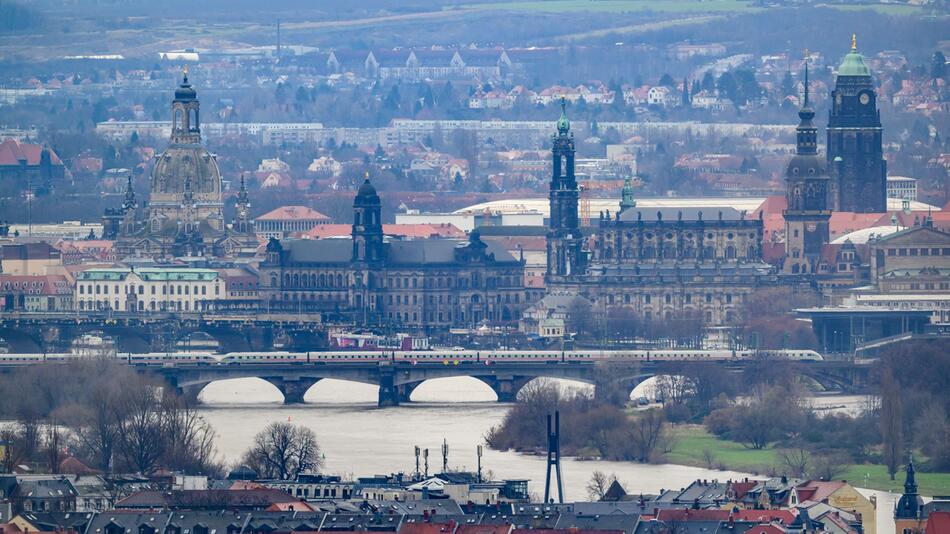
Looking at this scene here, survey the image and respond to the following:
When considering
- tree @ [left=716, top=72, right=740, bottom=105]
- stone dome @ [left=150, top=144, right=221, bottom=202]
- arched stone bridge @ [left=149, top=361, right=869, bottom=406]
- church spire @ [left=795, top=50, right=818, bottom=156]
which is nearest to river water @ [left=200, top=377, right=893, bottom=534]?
arched stone bridge @ [left=149, top=361, right=869, bottom=406]

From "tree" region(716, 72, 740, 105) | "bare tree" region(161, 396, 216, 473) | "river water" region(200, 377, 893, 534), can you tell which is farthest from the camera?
"tree" region(716, 72, 740, 105)

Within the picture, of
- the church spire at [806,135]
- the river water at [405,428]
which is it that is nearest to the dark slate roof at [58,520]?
the river water at [405,428]

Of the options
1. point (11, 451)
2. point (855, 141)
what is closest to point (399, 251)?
point (855, 141)

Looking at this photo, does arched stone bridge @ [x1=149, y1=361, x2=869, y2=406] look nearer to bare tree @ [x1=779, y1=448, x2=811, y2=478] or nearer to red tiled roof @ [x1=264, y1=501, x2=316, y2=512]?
bare tree @ [x1=779, y1=448, x2=811, y2=478]

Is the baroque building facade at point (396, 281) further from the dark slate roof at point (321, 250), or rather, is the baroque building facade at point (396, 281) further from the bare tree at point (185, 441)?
the bare tree at point (185, 441)

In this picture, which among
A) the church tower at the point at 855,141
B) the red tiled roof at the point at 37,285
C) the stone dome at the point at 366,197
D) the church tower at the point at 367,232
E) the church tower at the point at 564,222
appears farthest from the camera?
the church tower at the point at 855,141

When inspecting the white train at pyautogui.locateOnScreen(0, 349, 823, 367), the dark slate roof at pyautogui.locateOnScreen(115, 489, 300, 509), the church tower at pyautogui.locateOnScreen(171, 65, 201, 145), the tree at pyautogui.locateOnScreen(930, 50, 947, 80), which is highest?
the tree at pyautogui.locateOnScreen(930, 50, 947, 80)

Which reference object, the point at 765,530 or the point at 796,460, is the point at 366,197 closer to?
the point at 796,460
